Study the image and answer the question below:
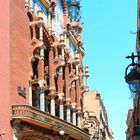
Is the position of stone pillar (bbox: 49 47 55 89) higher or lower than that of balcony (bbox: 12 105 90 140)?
higher

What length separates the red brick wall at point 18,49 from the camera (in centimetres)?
2881

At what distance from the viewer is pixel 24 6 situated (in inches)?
1264

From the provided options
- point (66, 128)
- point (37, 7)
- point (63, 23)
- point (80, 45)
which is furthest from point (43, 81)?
point (80, 45)

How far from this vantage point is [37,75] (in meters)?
34.9

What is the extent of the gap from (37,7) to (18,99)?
980cm
